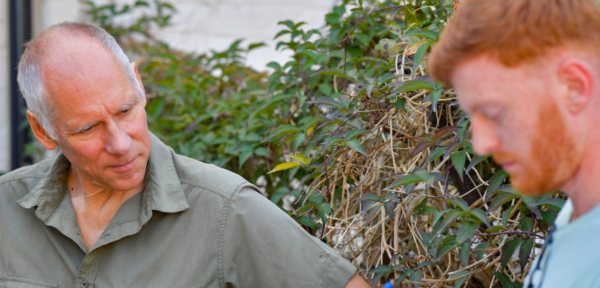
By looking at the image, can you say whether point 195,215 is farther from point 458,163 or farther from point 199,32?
point 199,32

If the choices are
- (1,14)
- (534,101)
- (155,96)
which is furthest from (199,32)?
(534,101)

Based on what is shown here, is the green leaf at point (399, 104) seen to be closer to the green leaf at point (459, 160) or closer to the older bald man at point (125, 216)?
the green leaf at point (459, 160)

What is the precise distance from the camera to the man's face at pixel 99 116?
135 centimetres

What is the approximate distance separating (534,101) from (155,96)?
2368 millimetres

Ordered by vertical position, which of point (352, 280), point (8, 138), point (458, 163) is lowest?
point (8, 138)

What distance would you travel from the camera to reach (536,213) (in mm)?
1179

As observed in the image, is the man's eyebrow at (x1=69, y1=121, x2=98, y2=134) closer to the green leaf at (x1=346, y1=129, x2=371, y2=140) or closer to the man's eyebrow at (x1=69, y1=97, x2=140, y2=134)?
the man's eyebrow at (x1=69, y1=97, x2=140, y2=134)

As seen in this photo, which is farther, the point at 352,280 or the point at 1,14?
the point at 1,14

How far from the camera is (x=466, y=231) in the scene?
1178mm

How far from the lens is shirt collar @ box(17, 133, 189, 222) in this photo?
1.46 metres

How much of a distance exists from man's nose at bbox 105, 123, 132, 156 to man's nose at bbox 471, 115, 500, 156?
938mm

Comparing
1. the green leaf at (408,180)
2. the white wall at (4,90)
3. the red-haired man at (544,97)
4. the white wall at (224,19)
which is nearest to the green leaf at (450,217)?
the green leaf at (408,180)

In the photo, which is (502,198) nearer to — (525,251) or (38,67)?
(525,251)

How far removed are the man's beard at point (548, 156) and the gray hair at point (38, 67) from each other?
3.45 ft
